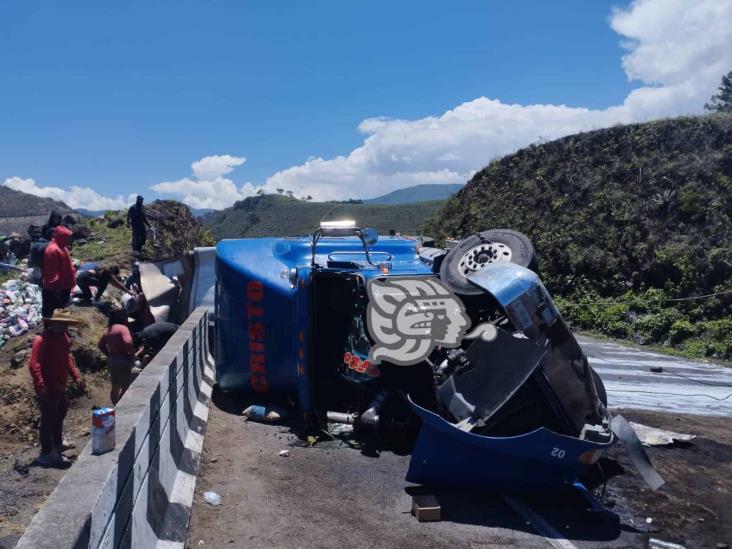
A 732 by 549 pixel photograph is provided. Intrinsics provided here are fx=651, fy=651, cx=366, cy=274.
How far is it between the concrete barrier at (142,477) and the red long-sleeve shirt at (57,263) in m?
4.07

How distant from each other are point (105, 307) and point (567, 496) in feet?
31.8

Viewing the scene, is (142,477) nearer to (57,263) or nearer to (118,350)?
(118,350)

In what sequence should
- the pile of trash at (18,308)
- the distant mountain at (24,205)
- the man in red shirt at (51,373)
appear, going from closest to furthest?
the man in red shirt at (51,373) < the pile of trash at (18,308) < the distant mountain at (24,205)

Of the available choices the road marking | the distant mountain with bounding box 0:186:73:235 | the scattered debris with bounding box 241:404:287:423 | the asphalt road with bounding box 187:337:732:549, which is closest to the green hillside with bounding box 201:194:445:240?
the distant mountain with bounding box 0:186:73:235

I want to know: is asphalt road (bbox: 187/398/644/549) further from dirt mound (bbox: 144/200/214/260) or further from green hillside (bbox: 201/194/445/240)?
green hillside (bbox: 201/194/445/240)

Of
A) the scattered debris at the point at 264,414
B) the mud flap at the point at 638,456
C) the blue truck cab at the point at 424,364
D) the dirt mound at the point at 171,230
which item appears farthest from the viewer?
the dirt mound at the point at 171,230

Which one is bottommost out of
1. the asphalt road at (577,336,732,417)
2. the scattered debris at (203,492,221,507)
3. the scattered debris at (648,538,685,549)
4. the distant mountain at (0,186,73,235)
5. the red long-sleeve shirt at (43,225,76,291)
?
the asphalt road at (577,336,732,417)

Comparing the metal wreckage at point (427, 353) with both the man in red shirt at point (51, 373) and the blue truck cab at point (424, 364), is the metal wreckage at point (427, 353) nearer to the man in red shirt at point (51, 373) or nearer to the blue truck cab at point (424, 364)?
the blue truck cab at point (424, 364)

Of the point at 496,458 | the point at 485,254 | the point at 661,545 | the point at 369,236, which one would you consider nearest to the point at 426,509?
the point at 496,458

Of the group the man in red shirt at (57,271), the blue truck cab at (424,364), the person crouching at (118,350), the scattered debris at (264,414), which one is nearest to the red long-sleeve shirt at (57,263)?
the man in red shirt at (57,271)

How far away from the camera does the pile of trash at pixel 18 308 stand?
12625mm

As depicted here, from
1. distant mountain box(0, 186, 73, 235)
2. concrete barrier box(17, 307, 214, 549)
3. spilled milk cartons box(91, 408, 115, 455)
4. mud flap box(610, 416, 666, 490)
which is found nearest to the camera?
concrete barrier box(17, 307, 214, 549)

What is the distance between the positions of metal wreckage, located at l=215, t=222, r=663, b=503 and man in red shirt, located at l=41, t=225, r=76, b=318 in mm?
3388

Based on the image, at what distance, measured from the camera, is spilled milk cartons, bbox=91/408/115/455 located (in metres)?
3.43
